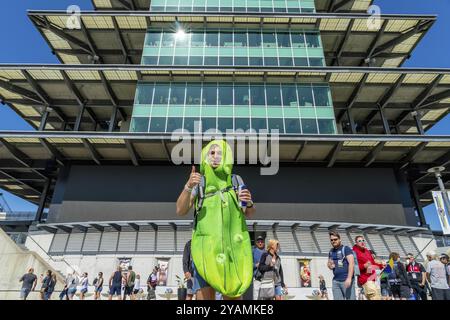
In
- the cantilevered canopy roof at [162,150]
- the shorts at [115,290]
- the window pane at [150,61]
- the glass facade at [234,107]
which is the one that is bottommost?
the shorts at [115,290]

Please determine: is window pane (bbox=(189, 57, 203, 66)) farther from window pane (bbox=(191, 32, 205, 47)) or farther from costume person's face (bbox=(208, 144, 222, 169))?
costume person's face (bbox=(208, 144, 222, 169))

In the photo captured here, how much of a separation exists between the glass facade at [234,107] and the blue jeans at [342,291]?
51.0ft

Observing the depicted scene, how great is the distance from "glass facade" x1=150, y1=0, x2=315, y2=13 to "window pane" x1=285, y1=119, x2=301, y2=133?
1114 cm

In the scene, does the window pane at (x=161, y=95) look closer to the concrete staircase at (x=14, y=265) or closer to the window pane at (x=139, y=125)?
the window pane at (x=139, y=125)

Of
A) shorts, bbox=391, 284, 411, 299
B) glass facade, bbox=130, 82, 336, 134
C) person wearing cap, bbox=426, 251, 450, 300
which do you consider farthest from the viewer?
glass facade, bbox=130, 82, 336, 134

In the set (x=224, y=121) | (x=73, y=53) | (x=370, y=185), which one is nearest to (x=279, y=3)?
(x=224, y=121)

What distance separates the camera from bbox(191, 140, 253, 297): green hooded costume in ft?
7.53

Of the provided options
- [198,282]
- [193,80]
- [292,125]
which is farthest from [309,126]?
[198,282]

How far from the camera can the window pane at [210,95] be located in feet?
70.4

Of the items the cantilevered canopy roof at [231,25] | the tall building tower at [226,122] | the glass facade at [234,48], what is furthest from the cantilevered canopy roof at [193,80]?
the cantilevered canopy roof at [231,25]

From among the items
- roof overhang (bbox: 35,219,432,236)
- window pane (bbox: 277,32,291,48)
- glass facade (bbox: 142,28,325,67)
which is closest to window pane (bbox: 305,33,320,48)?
glass facade (bbox: 142,28,325,67)

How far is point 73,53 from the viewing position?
88.5 ft

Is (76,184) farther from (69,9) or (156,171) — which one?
(69,9)

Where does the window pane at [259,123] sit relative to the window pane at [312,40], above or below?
below
